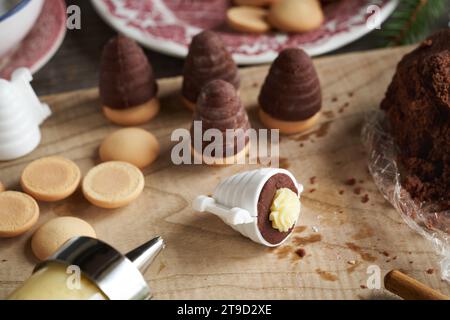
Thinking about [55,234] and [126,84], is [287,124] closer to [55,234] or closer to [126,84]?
[126,84]

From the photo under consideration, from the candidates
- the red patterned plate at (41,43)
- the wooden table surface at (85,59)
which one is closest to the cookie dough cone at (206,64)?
the wooden table surface at (85,59)

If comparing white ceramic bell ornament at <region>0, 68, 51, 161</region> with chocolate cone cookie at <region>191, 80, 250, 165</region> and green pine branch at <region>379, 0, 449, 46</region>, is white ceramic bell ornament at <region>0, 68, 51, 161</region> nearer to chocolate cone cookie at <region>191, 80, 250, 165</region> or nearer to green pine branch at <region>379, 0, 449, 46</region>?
chocolate cone cookie at <region>191, 80, 250, 165</region>

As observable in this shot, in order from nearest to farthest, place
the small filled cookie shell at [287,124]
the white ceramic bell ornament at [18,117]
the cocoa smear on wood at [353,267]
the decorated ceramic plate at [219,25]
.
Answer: the cocoa smear on wood at [353,267] < the white ceramic bell ornament at [18,117] < the small filled cookie shell at [287,124] < the decorated ceramic plate at [219,25]

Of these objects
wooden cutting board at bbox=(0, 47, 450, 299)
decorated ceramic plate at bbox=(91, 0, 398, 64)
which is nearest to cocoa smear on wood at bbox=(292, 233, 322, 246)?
wooden cutting board at bbox=(0, 47, 450, 299)

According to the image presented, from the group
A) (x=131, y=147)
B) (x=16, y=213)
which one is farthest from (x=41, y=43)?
(x=16, y=213)

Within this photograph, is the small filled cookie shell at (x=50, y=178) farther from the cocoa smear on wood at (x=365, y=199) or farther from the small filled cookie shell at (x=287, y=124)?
the cocoa smear on wood at (x=365, y=199)

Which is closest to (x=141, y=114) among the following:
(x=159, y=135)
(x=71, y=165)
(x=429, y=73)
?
(x=159, y=135)
